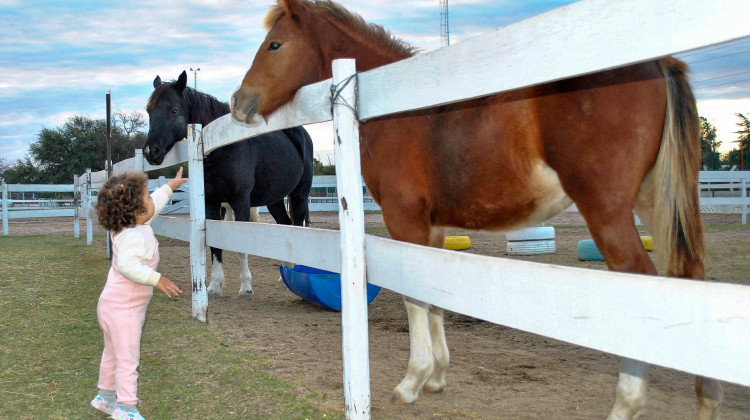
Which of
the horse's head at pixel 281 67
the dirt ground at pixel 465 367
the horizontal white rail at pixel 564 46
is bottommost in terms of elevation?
the dirt ground at pixel 465 367

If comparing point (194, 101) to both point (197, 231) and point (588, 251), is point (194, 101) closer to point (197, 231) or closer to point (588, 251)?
point (197, 231)

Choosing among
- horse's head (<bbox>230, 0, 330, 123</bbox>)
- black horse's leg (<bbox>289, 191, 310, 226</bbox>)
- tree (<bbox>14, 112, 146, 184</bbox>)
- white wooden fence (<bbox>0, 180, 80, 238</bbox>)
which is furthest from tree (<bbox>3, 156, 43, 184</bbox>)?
horse's head (<bbox>230, 0, 330, 123</bbox>)

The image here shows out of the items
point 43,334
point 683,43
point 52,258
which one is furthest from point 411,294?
point 52,258

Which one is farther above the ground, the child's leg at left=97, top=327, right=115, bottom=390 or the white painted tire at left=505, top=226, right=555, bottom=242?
the white painted tire at left=505, top=226, right=555, bottom=242

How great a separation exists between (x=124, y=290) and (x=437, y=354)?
5.61 feet

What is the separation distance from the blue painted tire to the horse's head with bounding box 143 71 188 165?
540cm

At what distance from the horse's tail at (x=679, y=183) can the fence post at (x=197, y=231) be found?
372 centimetres

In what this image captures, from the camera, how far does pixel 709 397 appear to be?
2.32m

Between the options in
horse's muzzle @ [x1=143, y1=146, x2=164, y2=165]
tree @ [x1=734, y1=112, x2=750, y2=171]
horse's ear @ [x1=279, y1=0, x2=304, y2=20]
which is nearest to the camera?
horse's ear @ [x1=279, y1=0, x2=304, y2=20]

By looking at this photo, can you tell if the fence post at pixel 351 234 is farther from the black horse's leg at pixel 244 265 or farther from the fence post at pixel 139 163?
the fence post at pixel 139 163

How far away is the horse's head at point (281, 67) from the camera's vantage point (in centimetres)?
359

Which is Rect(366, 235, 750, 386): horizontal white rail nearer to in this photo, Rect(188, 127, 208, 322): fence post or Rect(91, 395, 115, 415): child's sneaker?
Rect(91, 395, 115, 415): child's sneaker

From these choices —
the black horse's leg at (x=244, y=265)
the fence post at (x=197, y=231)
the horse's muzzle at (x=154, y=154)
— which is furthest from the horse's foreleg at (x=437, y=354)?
the horse's muzzle at (x=154, y=154)

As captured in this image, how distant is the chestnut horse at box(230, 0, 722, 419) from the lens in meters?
2.38
